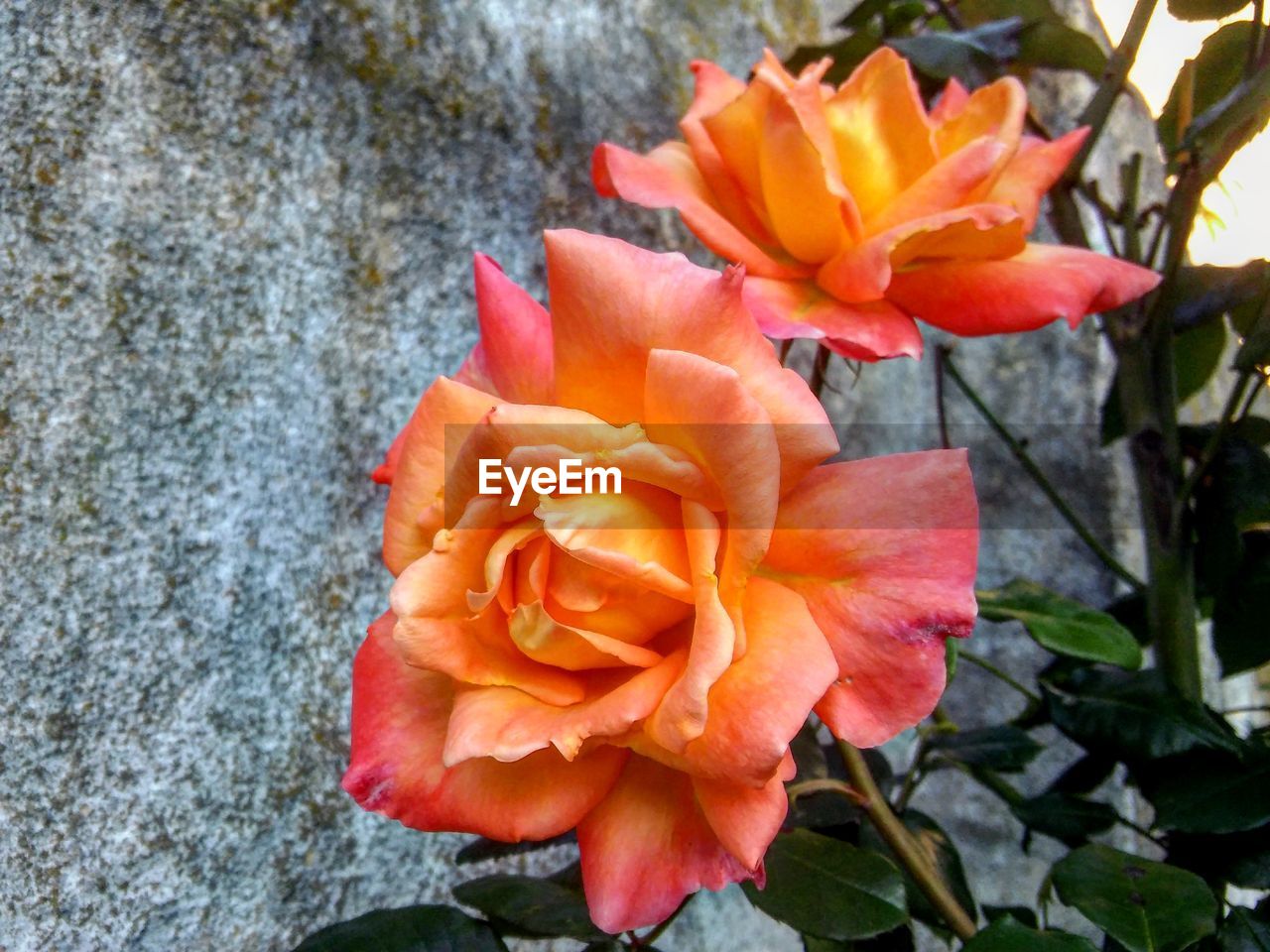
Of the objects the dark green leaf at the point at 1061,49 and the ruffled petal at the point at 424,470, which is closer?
the ruffled petal at the point at 424,470

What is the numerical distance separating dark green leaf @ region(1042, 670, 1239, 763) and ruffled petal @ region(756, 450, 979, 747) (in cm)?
29

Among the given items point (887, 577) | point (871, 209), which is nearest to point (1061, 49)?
point (871, 209)

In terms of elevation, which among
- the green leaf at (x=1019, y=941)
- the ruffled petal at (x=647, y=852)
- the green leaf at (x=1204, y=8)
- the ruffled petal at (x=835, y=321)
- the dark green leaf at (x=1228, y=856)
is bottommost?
the dark green leaf at (x=1228, y=856)

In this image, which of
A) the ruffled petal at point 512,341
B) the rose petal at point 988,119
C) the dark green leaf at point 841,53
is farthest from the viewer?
the dark green leaf at point 841,53

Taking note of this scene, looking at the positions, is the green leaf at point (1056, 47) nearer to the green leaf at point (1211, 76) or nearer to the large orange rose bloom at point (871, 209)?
the green leaf at point (1211, 76)

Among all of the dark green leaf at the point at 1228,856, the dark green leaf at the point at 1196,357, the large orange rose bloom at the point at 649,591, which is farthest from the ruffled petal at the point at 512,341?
the dark green leaf at the point at 1196,357

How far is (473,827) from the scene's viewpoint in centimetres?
35

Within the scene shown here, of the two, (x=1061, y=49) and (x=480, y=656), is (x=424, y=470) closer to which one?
(x=480, y=656)

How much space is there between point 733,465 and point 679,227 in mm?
471

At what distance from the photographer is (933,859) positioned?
561 millimetres

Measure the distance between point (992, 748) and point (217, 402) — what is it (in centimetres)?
55

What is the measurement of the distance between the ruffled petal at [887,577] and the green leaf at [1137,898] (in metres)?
0.21

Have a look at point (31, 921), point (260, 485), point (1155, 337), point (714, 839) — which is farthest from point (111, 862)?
point (1155, 337)

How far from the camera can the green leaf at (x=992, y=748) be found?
62 centimetres
